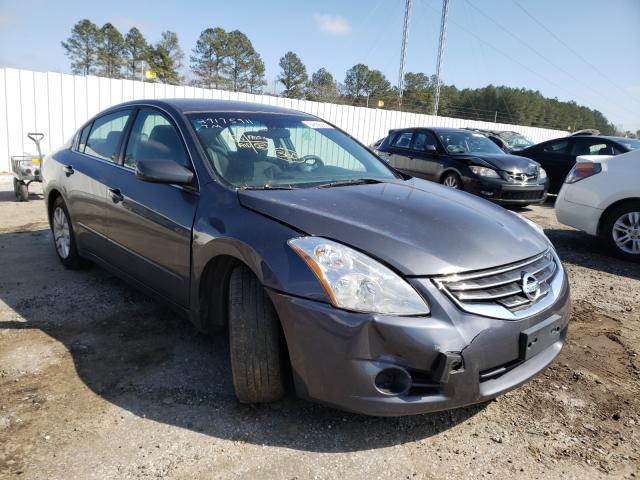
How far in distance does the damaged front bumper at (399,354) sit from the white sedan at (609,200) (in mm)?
4438

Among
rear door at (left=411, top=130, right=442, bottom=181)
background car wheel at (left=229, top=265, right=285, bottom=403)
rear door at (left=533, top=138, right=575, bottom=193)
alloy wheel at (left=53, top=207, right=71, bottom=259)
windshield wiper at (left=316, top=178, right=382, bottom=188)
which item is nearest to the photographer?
background car wheel at (left=229, top=265, right=285, bottom=403)

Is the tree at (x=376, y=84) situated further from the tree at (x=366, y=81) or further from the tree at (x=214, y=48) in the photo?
the tree at (x=214, y=48)

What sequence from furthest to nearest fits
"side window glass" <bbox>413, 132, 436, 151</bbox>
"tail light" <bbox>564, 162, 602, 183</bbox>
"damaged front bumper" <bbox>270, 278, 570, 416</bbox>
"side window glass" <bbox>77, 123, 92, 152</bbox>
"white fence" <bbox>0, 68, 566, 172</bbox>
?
"white fence" <bbox>0, 68, 566, 172</bbox>
"side window glass" <bbox>413, 132, 436, 151</bbox>
"tail light" <bbox>564, 162, 602, 183</bbox>
"side window glass" <bbox>77, 123, 92, 152</bbox>
"damaged front bumper" <bbox>270, 278, 570, 416</bbox>

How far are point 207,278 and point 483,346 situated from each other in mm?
1461

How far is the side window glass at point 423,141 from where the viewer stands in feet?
30.0

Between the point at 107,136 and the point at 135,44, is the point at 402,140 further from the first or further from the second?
the point at 135,44

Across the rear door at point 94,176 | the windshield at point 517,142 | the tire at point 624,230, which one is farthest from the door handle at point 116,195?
the windshield at point 517,142

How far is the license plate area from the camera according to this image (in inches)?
82.8

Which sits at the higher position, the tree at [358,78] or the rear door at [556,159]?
the tree at [358,78]

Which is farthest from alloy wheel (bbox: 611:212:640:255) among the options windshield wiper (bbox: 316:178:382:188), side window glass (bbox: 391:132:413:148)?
side window glass (bbox: 391:132:413:148)

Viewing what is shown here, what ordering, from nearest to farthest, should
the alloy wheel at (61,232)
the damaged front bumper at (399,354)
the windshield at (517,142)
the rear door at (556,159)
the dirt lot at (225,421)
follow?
1. the damaged front bumper at (399,354)
2. the dirt lot at (225,421)
3. the alloy wheel at (61,232)
4. the rear door at (556,159)
5. the windshield at (517,142)

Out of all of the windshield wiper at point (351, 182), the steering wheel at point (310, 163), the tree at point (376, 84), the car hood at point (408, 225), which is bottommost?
the car hood at point (408, 225)

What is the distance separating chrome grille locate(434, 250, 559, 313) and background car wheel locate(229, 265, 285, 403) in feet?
2.58

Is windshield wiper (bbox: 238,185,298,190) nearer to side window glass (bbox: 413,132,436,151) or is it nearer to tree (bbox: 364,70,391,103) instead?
side window glass (bbox: 413,132,436,151)
